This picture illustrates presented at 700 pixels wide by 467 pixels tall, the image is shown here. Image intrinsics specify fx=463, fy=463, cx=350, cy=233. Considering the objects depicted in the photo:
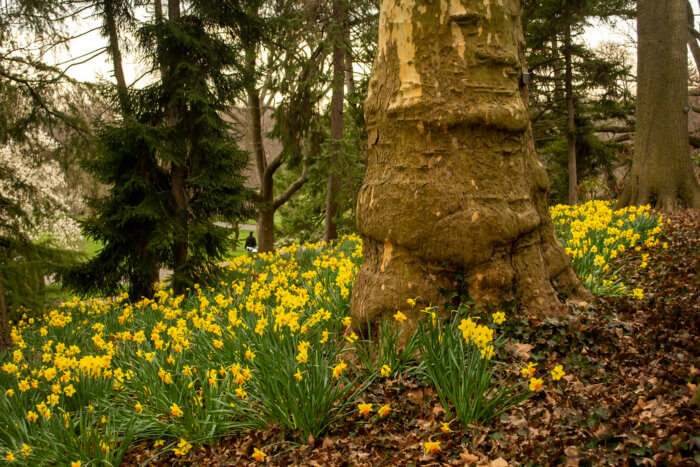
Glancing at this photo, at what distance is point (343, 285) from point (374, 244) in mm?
615

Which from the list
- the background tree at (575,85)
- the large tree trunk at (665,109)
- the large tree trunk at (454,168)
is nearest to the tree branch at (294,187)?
the background tree at (575,85)

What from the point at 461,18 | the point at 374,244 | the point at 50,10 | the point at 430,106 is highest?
the point at 50,10

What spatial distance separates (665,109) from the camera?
25.7 ft

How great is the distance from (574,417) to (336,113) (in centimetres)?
959

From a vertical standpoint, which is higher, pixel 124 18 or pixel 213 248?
pixel 124 18

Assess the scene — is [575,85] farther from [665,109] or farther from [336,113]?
[336,113]

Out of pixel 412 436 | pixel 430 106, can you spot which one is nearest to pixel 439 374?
pixel 412 436

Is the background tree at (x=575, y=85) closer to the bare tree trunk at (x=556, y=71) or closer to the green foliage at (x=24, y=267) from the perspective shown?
the bare tree trunk at (x=556, y=71)

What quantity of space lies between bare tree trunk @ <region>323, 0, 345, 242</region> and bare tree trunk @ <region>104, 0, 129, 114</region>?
4.22m

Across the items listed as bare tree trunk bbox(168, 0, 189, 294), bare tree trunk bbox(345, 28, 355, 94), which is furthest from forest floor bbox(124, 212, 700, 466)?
bare tree trunk bbox(345, 28, 355, 94)

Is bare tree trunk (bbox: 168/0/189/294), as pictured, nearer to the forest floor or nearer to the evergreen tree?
the evergreen tree

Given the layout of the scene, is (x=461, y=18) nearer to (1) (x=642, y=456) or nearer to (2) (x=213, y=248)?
(1) (x=642, y=456)

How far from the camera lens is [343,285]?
3.83m

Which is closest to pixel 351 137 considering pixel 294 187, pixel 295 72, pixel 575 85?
pixel 295 72
